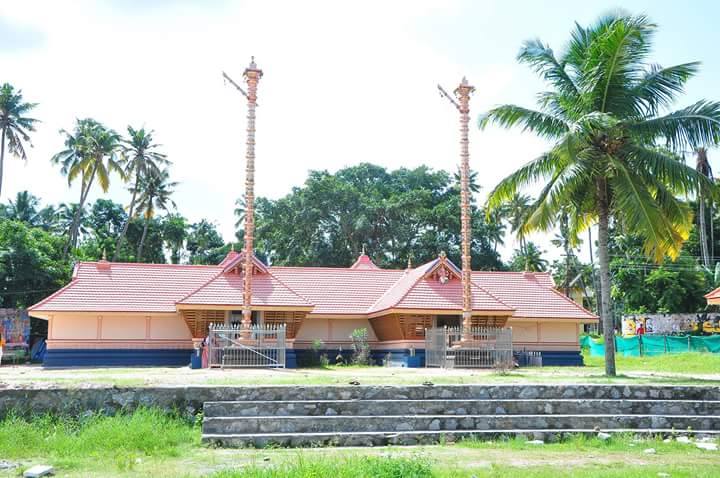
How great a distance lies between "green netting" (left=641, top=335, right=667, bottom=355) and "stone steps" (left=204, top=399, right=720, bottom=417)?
957 inches

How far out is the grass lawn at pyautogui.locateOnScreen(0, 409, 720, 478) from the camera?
936 cm

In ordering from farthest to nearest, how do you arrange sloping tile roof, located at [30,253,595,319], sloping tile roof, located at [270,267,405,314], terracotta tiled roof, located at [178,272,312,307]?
sloping tile roof, located at [270,267,405,314] → sloping tile roof, located at [30,253,595,319] → terracotta tiled roof, located at [178,272,312,307]

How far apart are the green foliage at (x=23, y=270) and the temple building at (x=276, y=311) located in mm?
10019

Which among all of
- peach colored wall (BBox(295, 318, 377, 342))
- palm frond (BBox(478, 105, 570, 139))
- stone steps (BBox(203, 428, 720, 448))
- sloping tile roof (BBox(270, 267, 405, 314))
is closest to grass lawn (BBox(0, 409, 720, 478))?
stone steps (BBox(203, 428, 720, 448))

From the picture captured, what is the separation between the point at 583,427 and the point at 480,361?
12.8 meters

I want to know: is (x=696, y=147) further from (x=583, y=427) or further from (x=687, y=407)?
(x=583, y=427)

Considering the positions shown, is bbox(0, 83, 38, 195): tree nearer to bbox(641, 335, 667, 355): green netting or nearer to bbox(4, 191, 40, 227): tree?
bbox(4, 191, 40, 227): tree

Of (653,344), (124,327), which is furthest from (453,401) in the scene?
(653,344)

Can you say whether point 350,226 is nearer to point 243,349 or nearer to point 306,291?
point 306,291

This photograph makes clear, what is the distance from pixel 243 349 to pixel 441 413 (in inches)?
501

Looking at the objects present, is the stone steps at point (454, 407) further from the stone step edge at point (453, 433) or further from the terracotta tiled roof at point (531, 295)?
the terracotta tiled roof at point (531, 295)

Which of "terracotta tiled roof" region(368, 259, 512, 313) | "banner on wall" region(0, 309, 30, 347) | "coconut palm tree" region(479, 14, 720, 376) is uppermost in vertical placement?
"coconut palm tree" region(479, 14, 720, 376)

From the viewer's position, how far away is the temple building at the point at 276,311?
1167 inches

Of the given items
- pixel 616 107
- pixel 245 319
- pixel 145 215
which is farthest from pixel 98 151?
pixel 616 107
